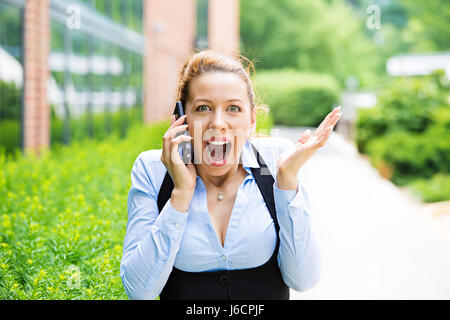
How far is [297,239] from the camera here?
5.40 ft

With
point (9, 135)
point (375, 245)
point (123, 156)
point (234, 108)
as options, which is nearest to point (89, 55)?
point (9, 135)

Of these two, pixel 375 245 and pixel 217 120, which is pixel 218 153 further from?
pixel 375 245

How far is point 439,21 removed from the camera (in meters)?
36.5

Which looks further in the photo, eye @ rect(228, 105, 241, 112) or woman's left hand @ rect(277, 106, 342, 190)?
eye @ rect(228, 105, 241, 112)

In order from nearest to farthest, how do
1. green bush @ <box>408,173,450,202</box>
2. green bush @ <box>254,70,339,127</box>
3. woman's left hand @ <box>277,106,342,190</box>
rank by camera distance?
woman's left hand @ <box>277,106,342,190</box>
green bush @ <box>408,173,450,202</box>
green bush @ <box>254,70,339,127</box>

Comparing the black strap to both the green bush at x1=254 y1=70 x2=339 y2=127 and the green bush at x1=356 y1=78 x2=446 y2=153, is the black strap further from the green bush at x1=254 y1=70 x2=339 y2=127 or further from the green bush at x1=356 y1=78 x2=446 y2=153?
the green bush at x1=254 y1=70 x2=339 y2=127

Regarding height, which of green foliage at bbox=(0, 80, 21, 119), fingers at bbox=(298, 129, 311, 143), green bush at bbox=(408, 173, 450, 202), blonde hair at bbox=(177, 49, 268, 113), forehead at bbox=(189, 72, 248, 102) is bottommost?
green bush at bbox=(408, 173, 450, 202)

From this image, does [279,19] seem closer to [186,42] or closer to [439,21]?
[439,21]

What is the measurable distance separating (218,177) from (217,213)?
136 millimetres

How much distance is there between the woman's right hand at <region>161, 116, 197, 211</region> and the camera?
1.59m

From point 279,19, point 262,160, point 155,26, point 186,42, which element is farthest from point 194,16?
point 262,160

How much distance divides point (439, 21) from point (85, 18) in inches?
1244

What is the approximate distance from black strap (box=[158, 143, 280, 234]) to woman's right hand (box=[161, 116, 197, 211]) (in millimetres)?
136

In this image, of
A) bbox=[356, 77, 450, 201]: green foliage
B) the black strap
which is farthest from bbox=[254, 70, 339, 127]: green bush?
the black strap
